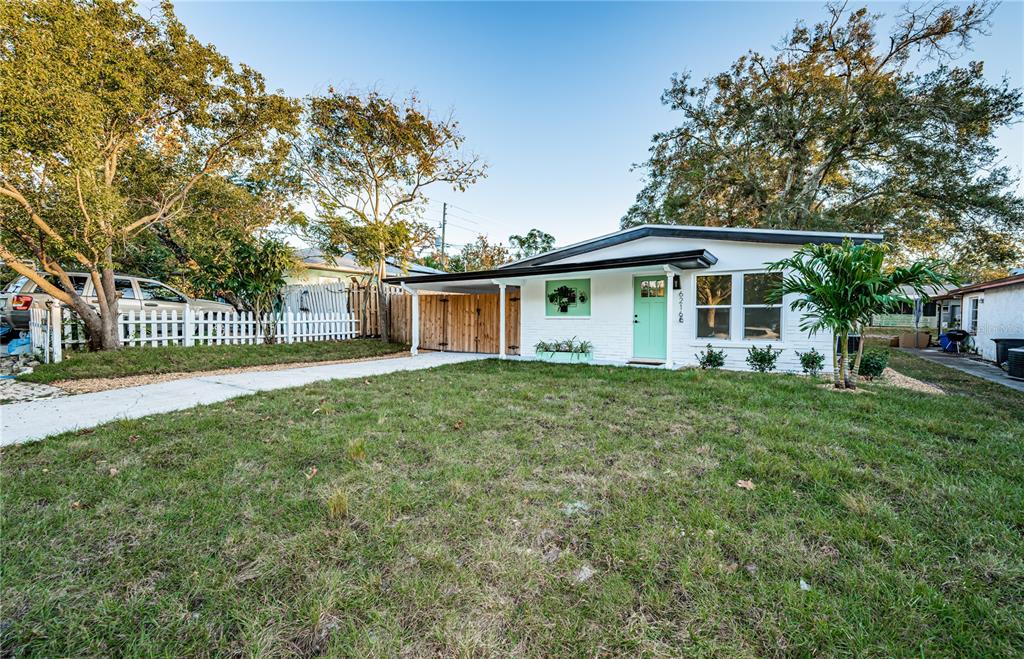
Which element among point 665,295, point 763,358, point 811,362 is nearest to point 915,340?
point 811,362

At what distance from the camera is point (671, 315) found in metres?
8.50

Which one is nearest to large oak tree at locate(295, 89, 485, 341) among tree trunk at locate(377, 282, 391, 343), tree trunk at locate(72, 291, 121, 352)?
tree trunk at locate(377, 282, 391, 343)

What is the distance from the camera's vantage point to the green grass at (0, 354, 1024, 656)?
1.54 m

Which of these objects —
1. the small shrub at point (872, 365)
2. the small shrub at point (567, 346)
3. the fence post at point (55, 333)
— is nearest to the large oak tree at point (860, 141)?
the small shrub at point (872, 365)

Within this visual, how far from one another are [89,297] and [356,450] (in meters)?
9.81

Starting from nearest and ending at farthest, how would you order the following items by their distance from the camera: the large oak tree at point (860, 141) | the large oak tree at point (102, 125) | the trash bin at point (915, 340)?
the large oak tree at point (102, 125) < the large oak tree at point (860, 141) < the trash bin at point (915, 340)

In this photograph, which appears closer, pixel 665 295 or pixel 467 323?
pixel 665 295

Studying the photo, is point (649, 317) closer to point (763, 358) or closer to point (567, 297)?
point (567, 297)

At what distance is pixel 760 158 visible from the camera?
16.2 metres

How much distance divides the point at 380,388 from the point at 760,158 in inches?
694

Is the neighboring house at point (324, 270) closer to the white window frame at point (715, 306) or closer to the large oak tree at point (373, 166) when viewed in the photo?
the large oak tree at point (373, 166)

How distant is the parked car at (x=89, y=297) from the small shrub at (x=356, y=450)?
28.5ft

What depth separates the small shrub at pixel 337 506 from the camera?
7.67 ft

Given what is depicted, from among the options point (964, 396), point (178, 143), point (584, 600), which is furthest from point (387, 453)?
point (178, 143)
